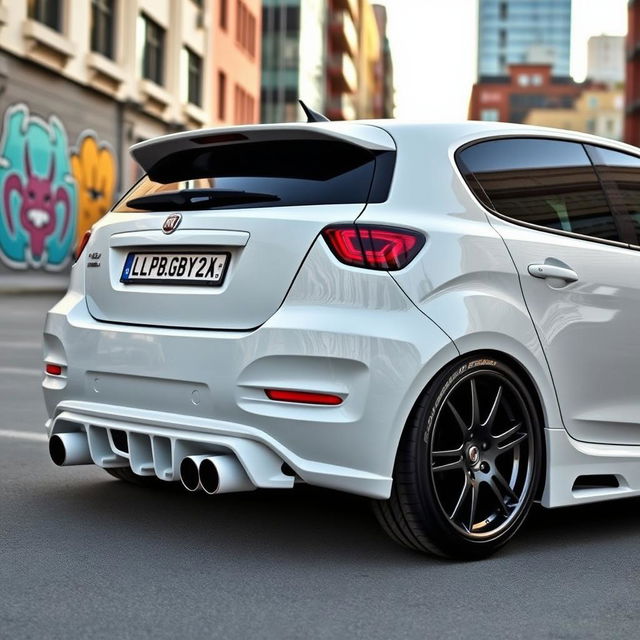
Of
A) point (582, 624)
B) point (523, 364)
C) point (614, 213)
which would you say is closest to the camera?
point (582, 624)

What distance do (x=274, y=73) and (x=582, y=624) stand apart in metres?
60.5

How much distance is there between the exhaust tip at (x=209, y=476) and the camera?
4082mm

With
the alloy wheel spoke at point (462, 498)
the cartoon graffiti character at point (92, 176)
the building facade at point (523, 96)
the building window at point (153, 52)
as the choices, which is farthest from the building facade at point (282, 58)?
the building facade at point (523, 96)

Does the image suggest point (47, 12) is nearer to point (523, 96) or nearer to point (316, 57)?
point (316, 57)

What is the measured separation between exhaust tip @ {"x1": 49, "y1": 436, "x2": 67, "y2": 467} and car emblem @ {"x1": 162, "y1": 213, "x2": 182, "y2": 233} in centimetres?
91

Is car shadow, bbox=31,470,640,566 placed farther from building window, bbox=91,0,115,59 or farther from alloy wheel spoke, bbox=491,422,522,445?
building window, bbox=91,0,115,59

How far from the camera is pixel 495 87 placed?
199875 millimetres

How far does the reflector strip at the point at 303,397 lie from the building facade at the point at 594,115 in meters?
181

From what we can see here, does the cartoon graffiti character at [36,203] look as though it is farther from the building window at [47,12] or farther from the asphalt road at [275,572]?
the asphalt road at [275,572]

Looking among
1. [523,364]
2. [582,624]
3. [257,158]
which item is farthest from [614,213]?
[582,624]

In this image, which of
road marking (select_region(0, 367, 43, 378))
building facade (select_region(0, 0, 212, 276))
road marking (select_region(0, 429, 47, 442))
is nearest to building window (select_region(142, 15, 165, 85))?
building facade (select_region(0, 0, 212, 276))

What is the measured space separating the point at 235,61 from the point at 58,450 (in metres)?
44.6

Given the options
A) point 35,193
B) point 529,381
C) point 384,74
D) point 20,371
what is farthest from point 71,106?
point 384,74

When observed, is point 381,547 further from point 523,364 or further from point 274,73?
point 274,73
